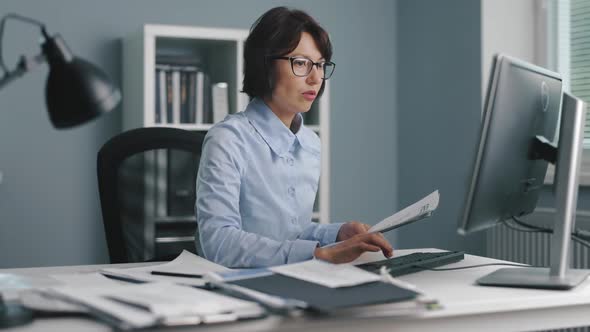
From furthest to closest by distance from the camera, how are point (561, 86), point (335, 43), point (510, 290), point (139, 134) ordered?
point (335, 43), point (139, 134), point (561, 86), point (510, 290)

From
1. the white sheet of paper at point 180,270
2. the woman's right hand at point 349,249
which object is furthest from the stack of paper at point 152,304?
the woman's right hand at point 349,249

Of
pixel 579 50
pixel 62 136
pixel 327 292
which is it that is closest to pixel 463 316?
pixel 327 292

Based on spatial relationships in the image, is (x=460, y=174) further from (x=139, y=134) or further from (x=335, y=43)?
(x=139, y=134)

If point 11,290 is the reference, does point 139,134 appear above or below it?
above

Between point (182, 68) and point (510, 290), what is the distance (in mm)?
2105

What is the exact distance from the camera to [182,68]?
3123 mm

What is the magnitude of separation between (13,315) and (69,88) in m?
0.34

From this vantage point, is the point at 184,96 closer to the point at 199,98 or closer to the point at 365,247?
the point at 199,98

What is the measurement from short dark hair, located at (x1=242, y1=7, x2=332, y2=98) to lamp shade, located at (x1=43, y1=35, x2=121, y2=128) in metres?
0.75

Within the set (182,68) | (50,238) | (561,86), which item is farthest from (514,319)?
(50,238)

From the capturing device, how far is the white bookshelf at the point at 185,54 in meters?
3.02

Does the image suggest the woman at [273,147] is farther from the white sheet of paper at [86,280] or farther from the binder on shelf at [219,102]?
the binder on shelf at [219,102]

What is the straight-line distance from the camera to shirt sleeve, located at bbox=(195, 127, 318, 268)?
1.51 meters

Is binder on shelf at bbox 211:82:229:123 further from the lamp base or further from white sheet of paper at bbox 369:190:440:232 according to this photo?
the lamp base
